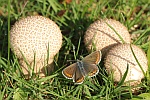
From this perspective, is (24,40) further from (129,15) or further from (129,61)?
(129,15)

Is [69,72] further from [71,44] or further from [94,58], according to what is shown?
[71,44]

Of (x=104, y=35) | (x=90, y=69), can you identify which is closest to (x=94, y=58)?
(x=90, y=69)

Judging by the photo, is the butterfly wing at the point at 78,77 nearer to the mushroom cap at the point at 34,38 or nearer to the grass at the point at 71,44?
the grass at the point at 71,44

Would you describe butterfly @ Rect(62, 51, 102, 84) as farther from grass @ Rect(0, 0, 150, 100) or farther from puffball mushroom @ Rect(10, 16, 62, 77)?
puffball mushroom @ Rect(10, 16, 62, 77)

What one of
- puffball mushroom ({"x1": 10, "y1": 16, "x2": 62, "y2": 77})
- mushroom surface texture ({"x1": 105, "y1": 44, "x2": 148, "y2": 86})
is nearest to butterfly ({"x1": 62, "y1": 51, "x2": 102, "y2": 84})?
mushroom surface texture ({"x1": 105, "y1": 44, "x2": 148, "y2": 86})

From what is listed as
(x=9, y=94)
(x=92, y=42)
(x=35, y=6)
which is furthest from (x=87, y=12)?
(x=9, y=94)
